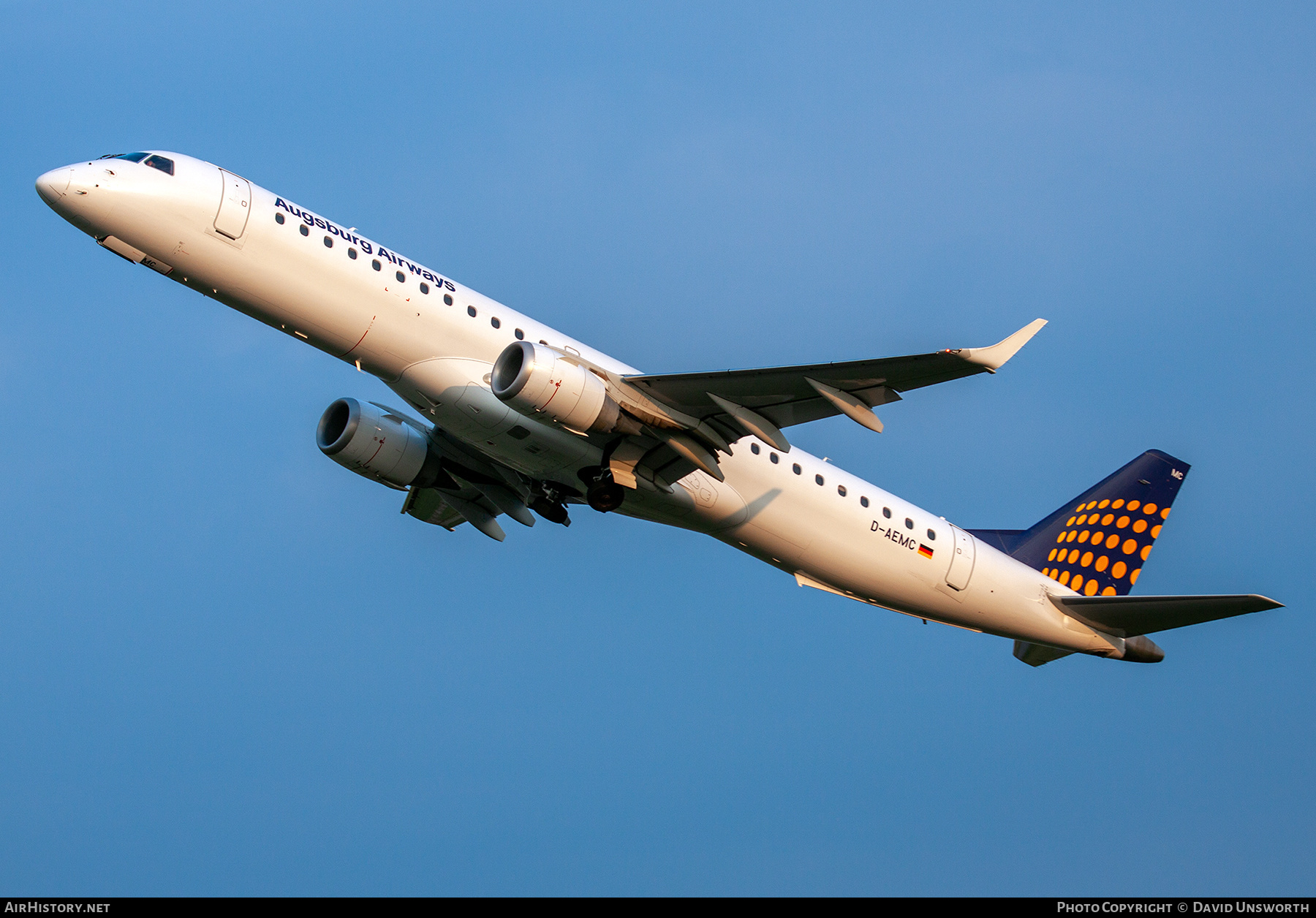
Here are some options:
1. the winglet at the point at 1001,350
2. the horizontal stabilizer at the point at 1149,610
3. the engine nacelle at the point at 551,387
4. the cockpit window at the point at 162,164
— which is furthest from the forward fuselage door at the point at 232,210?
the horizontal stabilizer at the point at 1149,610

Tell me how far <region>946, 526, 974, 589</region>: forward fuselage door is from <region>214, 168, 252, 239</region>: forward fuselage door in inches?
685

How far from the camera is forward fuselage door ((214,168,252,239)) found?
24.4 metres

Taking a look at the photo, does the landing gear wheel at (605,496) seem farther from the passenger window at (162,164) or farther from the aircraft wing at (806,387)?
the passenger window at (162,164)

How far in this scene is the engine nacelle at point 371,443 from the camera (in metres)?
29.6

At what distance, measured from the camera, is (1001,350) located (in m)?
21.7

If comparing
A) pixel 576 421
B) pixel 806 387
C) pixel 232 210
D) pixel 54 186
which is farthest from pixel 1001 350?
pixel 54 186

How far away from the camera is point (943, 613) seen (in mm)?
30500

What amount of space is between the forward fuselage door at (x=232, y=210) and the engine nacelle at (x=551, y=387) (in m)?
5.54

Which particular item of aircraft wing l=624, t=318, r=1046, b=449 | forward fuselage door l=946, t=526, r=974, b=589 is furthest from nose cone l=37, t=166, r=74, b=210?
forward fuselage door l=946, t=526, r=974, b=589

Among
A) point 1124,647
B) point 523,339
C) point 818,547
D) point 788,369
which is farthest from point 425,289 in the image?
point 1124,647

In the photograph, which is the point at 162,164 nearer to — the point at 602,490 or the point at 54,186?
the point at 54,186

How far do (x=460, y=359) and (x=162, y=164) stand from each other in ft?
22.2
